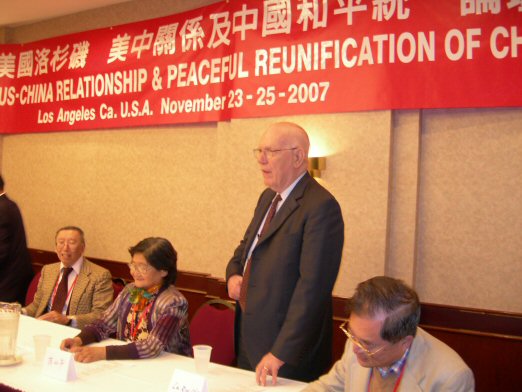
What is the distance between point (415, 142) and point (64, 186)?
3413mm

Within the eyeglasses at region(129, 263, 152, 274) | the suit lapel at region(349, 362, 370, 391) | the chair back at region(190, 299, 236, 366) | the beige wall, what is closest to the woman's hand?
the eyeglasses at region(129, 263, 152, 274)

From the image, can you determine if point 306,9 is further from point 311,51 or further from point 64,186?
point 64,186

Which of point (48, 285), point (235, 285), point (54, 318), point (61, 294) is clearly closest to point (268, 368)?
point (235, 285)

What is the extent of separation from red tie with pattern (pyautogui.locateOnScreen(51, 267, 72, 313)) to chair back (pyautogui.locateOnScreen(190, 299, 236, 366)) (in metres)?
1.06

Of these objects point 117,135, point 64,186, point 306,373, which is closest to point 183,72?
point 117,135

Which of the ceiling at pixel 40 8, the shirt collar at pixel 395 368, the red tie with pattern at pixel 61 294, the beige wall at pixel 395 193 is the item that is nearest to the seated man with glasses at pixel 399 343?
the shirt collar at pixel 395 368

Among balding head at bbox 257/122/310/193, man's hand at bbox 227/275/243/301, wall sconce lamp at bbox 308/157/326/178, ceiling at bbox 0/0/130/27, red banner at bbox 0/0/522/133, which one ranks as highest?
ceiling at bbox 0/0/130/27

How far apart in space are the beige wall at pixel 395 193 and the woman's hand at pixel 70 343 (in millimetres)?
1791

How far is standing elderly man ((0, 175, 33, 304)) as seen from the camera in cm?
370

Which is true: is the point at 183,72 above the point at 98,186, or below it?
above

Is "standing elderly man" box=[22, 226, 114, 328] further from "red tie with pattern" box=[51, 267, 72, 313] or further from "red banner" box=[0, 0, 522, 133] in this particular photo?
"red banner" box=[0, 0, 522, 133]

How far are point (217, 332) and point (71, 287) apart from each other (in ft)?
4.01

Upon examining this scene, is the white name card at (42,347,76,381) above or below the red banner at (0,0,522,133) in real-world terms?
below

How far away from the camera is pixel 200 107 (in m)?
4.28
